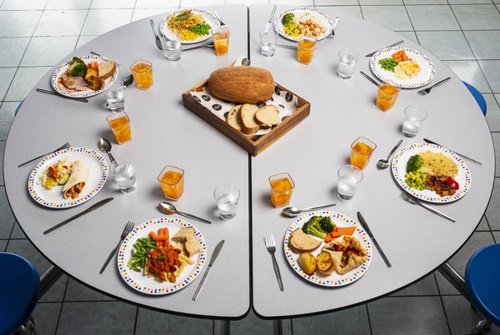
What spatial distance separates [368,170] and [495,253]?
842 mm

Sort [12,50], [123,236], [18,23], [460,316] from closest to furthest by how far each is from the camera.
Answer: [123,236]
[460,316]
[12,50]
[18,23]

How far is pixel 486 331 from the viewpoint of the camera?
2.73 m

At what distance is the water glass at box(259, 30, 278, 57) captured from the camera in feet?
9.48

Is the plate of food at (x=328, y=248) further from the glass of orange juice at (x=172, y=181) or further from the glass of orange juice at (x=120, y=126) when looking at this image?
the glass of orange juice at (x=120, y=126)

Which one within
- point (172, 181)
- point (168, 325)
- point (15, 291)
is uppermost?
point (172, 181)

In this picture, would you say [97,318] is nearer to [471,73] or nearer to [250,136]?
[250,136]

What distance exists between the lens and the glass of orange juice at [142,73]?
265cm

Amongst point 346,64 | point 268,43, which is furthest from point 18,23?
point 346,64

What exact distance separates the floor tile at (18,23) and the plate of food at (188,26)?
2.70 m

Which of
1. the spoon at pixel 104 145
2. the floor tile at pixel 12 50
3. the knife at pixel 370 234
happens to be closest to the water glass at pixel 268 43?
the spoon at pixel 104 145

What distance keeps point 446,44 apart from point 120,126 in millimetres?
3876

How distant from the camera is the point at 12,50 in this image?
474 centimetres

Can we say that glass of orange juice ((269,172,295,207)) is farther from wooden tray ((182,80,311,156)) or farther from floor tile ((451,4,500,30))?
floor tile ((451,4,500,30))

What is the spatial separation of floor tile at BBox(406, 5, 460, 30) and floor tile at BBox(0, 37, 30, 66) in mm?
4302
